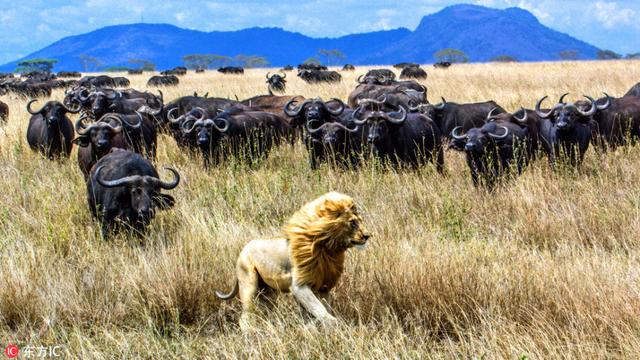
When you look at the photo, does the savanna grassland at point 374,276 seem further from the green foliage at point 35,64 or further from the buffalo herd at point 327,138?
the green foliage at point 35,64

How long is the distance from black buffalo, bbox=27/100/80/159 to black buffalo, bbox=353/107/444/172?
5.04 metres

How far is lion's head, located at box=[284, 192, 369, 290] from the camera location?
346cm

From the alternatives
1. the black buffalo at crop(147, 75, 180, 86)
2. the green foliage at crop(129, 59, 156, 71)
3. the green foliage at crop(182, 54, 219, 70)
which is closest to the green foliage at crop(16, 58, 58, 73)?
the green foliage at crop(129, 59, 156, 71)

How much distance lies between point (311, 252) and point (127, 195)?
3.56 meters

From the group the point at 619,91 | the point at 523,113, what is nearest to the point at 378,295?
the point at 523,113

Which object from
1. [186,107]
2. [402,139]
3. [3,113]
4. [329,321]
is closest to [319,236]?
[329,321]

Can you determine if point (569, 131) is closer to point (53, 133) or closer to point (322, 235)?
point (322, 235)

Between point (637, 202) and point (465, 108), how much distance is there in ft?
21.1

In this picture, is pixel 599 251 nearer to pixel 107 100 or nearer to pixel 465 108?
pixel 465 108

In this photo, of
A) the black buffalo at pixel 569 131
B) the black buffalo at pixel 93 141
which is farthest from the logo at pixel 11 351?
the black buffalo at pixel 569 131

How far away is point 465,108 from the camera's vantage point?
1275cm

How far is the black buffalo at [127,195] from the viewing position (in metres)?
6.26

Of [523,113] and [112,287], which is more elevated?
[523,113]

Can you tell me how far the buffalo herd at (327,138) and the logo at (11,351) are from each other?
2.21 m
